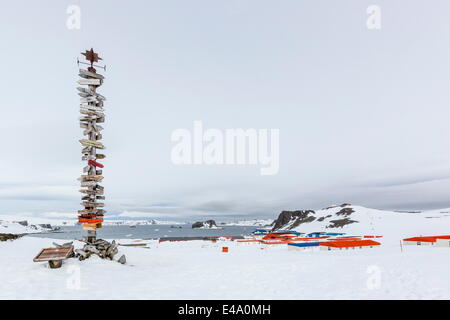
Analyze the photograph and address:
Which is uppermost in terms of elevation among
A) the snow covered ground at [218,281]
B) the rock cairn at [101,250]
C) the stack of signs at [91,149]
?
the stack of signs at [91,149]

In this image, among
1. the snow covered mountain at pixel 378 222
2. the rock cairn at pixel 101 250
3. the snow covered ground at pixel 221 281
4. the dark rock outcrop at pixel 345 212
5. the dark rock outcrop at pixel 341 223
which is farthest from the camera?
the dark rock outcrop at pixel 345 212

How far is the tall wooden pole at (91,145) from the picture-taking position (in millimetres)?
17891

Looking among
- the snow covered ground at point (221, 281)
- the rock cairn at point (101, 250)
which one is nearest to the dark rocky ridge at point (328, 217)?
the snow covered ground at point (221, 281)

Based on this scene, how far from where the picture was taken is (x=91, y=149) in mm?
18219

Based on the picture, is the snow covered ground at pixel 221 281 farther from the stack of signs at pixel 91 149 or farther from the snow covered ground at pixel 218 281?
the stack of signs at pixel 91 149

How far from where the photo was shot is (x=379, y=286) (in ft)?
38.5

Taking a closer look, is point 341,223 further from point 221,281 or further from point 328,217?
point 221,281

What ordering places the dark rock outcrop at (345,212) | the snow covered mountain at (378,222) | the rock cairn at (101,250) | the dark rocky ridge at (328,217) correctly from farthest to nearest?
the dark rock outcrop at (345,212) → the dark rocky ridge at (328,217) → the snow covered mountain at (378,222) → the rock cairn at (101,250)

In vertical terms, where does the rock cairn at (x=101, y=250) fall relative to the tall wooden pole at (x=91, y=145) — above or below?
below

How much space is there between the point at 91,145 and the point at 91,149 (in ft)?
0.92

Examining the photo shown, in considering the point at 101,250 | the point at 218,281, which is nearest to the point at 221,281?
the point at 218,281
